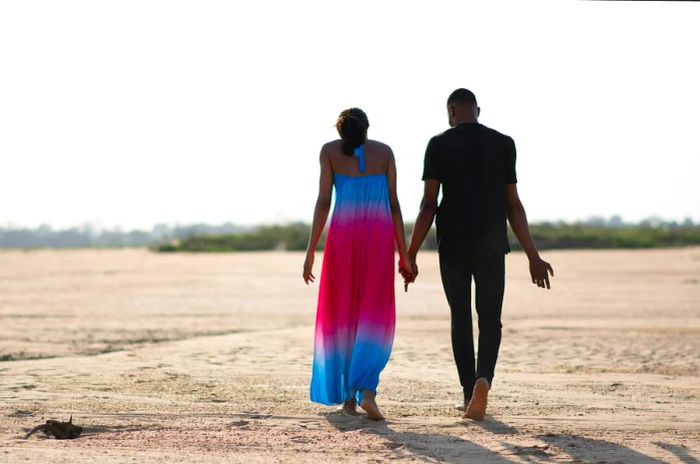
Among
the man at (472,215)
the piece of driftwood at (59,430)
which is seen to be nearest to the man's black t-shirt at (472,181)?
the man at (472,215)

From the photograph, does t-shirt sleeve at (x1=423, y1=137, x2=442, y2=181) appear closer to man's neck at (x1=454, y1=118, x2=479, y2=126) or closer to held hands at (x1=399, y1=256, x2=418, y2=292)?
man's neck at (x1=454, y1=118, x2=479, y2=126)

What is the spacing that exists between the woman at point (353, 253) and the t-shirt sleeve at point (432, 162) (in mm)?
247

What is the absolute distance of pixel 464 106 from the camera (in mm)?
7395

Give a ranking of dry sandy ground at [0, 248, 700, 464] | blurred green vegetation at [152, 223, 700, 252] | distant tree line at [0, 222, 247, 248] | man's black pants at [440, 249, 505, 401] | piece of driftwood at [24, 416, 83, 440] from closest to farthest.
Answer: dry sandy ground at [0, 248, 700, 464], piece of driftwood at [24, 416, 83, 440], man's black pants at [440, 249, 505, 401], blurred green vegetation at [152, 223, 700, 252], distant tree line at [0, 222, 247, 248]

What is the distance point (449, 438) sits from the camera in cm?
657

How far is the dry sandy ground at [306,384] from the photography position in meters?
6.33

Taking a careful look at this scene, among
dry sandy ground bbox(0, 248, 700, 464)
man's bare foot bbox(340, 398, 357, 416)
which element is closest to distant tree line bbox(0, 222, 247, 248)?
dry sandy ground bbox(0, 248, 700, 464)

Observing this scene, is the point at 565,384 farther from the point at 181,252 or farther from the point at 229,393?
the point at 181,252

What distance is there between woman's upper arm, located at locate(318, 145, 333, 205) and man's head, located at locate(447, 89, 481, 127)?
951 millimetres

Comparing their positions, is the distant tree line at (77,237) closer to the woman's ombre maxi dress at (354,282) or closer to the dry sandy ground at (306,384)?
the dry sandy ground at (306,384)

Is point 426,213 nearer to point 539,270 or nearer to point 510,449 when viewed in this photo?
point 539,270

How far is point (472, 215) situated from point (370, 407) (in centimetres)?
150

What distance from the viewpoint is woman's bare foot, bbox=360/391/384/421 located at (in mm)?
7211

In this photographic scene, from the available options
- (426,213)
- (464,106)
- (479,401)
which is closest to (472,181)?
(426,213)
